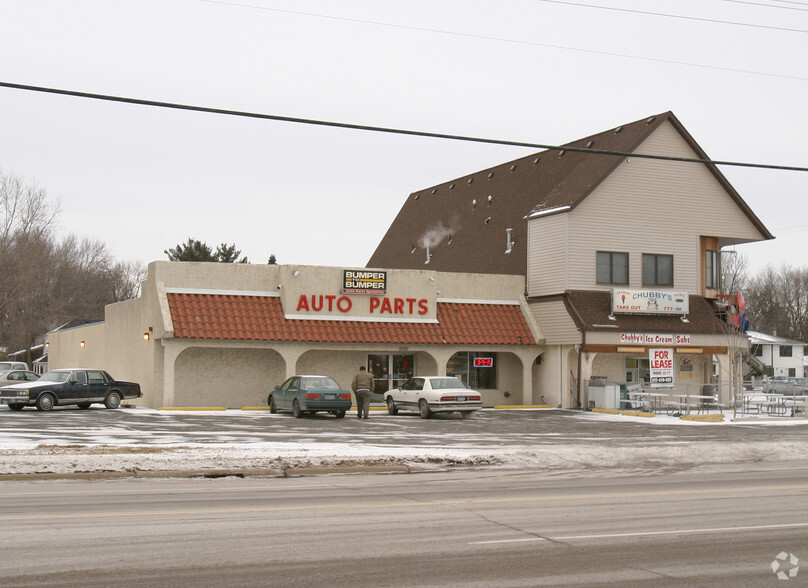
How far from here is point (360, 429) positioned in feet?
92.7

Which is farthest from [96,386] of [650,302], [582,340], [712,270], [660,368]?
[712,270]

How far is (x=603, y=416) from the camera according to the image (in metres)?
36.5

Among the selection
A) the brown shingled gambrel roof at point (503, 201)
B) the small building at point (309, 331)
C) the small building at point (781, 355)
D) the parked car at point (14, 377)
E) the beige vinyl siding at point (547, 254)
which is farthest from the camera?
the small building at point (781, 355)

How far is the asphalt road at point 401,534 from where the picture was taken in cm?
857

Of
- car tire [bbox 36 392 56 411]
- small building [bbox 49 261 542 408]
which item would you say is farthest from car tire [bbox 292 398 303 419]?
car tire [bbox 36 392 56 411]

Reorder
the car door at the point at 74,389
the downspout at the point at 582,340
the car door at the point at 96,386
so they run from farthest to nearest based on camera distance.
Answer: the downspout at the point at 582,340 → the car door at the point at 96,386 → the car door at the point at 74,389

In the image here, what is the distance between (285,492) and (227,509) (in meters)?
2.31

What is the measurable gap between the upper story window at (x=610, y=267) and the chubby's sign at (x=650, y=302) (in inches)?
42.5

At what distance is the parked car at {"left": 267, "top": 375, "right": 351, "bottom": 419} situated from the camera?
32531 millimetres

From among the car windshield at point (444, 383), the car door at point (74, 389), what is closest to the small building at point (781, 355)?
the car windshield at point (444, 383)

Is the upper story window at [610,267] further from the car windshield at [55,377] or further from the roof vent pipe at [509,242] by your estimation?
the car windshield at [55,377]

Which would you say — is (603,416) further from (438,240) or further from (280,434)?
(438,240)

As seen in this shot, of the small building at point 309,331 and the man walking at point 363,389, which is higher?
the small building at point 309,331

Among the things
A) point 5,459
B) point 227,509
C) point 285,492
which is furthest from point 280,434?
point 227,509
